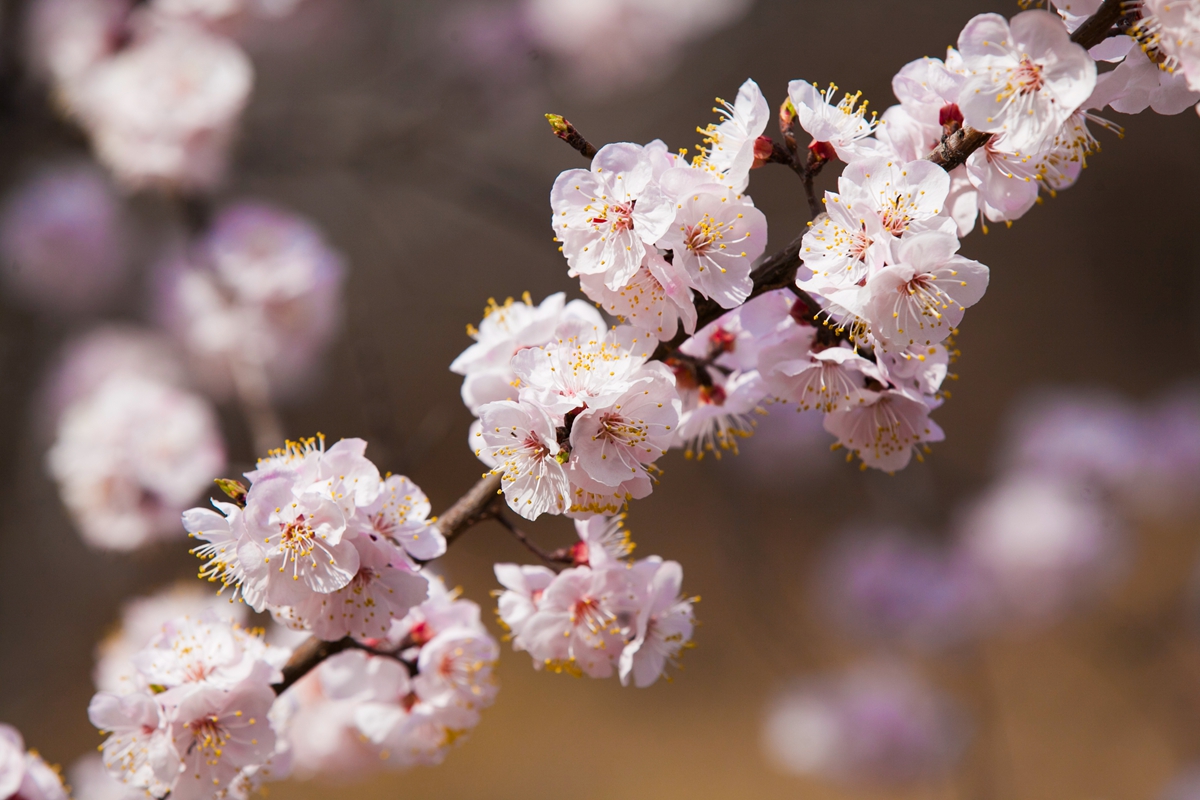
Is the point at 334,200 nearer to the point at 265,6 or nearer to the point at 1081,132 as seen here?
the point at 265,6

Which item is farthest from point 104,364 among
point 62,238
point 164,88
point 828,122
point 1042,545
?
point 1042,545

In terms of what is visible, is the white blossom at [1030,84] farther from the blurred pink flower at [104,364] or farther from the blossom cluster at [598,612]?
the blurred pink flower at [104,364]

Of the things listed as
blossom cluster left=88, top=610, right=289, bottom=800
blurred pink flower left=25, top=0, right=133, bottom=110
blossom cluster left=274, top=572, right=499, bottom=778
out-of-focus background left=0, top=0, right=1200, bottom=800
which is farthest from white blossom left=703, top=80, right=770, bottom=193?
blurred pink flower left=25, top=0, right=133, bottom=110

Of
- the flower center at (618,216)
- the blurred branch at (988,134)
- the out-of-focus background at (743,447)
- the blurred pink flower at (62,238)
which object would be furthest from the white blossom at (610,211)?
the blurred pink flower at (62,238)

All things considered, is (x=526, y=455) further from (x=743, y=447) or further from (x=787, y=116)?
(x=743, y=447)

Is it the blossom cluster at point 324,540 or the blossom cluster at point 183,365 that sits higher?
the blossom cluster at point 324,540

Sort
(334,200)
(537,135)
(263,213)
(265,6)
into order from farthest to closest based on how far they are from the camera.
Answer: (334,200) → (537,135) → (263,213) → (265,6)

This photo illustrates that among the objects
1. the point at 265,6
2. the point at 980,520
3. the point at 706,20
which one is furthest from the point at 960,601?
the point at 265,6

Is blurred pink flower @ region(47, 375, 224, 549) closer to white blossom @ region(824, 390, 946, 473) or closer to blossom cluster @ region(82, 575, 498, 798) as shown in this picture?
blossom cluster @ region(82, 575, 498, 798)
